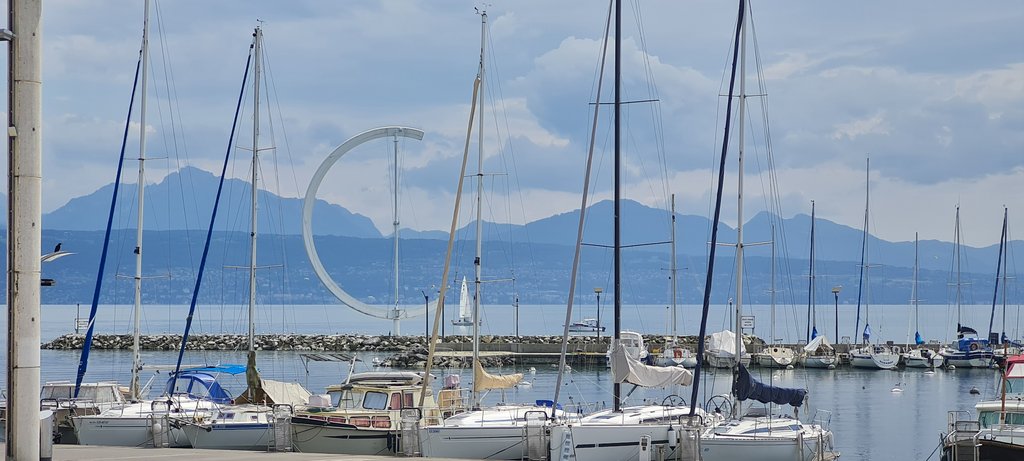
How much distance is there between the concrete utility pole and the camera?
13.8m

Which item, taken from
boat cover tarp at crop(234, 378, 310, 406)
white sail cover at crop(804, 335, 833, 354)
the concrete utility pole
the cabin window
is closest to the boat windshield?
the cabin window

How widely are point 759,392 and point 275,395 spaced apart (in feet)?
44.9

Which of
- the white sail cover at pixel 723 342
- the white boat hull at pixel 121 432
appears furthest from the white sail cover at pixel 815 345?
the white boat hull at pixel 121 432

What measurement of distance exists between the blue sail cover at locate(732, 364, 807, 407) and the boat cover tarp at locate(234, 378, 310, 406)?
41.7 feet

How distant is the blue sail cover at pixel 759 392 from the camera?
28031mm

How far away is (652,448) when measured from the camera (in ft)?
85.7

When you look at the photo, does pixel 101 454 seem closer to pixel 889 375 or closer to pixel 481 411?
pixel 481 411

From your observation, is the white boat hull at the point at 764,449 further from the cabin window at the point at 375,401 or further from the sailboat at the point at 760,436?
the cabin window at the point at 375,401

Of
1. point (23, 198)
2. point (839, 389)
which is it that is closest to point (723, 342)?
point (839, 389)

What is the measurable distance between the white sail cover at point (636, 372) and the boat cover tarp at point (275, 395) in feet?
33.0

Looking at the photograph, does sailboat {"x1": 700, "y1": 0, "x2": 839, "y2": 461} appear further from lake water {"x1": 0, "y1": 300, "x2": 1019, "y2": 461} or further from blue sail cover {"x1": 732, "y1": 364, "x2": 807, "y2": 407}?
lake water {"x1": 0, "y1": 300, "x2": 1019, "y2": 461}

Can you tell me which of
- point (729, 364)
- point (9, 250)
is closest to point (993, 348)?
point (729, 364)

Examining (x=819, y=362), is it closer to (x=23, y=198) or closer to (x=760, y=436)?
(x=760, y=436)

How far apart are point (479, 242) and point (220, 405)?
827 centimetres
